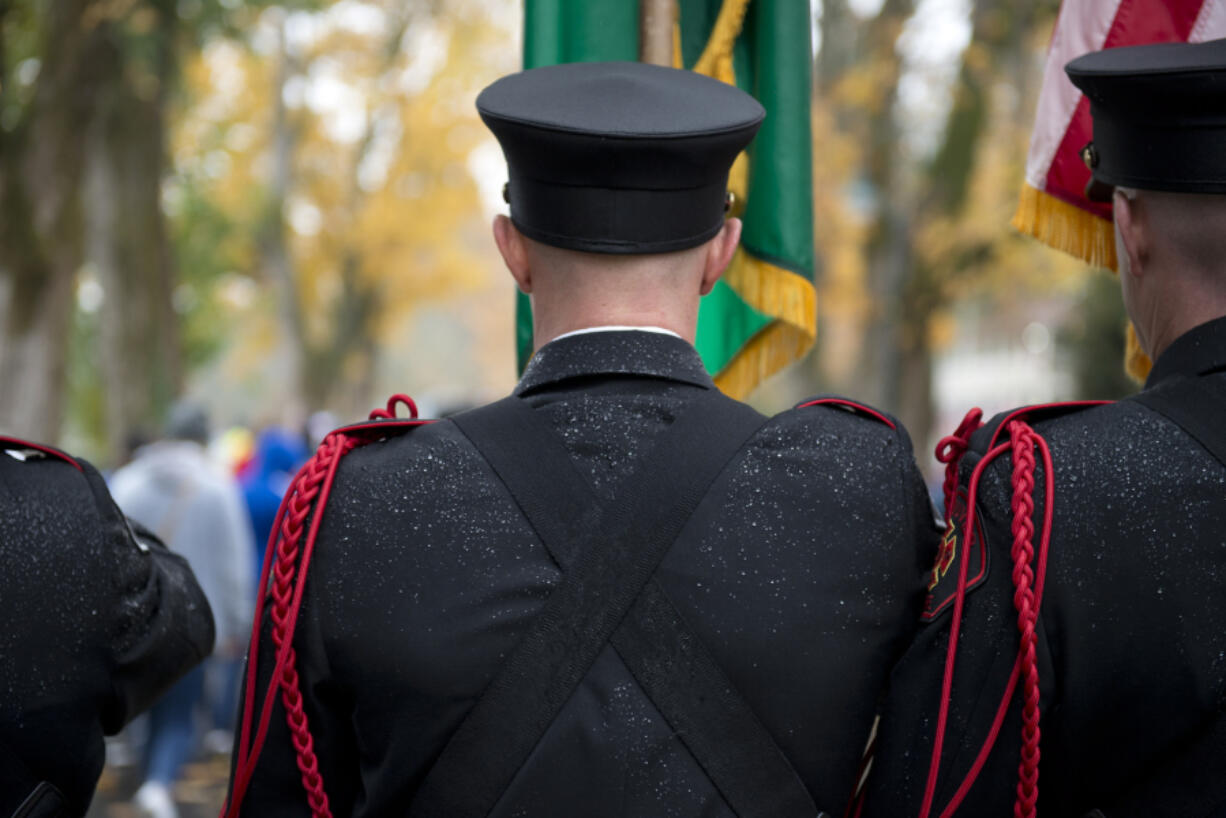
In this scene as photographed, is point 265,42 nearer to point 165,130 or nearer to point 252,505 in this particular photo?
point 165,130

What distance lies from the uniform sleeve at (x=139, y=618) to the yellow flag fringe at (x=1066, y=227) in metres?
1.83

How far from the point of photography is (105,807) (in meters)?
6.45

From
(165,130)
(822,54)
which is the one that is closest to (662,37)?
(165,130)

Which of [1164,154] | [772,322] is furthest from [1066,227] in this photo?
[1164,154]

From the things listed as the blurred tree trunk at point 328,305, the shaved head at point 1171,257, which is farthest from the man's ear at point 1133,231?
the blurred tree trunk at point 328,305

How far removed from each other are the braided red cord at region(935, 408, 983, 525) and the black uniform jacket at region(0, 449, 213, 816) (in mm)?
1234

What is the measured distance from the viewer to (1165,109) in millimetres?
1821

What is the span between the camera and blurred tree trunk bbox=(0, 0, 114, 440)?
317 inches

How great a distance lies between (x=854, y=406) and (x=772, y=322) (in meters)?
0.98

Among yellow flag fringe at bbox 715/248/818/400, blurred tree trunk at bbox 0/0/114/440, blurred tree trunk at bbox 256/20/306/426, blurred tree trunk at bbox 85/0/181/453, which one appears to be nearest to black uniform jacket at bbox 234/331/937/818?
yellow flag fringe at bbox 715/248/818/400

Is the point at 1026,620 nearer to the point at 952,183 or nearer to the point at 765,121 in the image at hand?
the point at 765,121

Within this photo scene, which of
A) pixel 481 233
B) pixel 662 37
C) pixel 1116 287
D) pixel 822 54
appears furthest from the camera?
pixel 481 233

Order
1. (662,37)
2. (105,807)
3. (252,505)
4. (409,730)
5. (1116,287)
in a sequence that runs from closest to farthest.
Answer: (409,730) < (662,37) < (105,807) < (252,505) < (1116,287)

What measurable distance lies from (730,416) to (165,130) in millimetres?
12471
